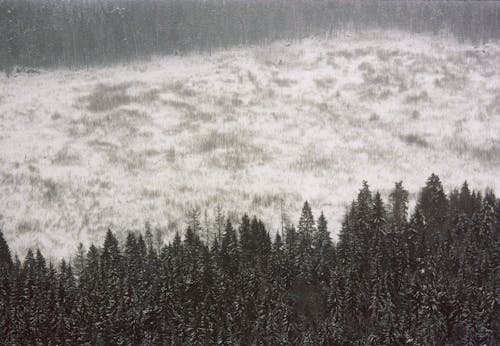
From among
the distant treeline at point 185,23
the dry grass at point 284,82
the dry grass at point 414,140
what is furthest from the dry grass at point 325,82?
the distant treeline at point 185,23

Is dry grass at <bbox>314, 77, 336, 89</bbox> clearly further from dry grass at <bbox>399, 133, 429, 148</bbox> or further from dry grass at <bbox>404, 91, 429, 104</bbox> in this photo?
dry grass at <bbox>399, 133, 429, 148</bbox>

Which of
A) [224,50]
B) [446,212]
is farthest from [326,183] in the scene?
[224,50]

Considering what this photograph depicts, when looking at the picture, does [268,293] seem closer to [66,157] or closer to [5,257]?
[5,257]

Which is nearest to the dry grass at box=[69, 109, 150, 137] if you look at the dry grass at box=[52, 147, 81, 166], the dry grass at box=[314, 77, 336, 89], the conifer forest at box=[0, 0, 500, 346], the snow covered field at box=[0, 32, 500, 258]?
the snow covered field at box=[0, 32, 500, 258]

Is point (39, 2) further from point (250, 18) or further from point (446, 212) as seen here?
point (446, 212)

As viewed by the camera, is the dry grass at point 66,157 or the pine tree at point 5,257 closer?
the pine tree at point 5,257

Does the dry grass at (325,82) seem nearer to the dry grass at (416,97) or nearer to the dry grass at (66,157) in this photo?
the dry grass at (416,97)

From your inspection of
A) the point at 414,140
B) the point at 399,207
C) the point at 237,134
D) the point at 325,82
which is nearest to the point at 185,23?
the point at 325,82
